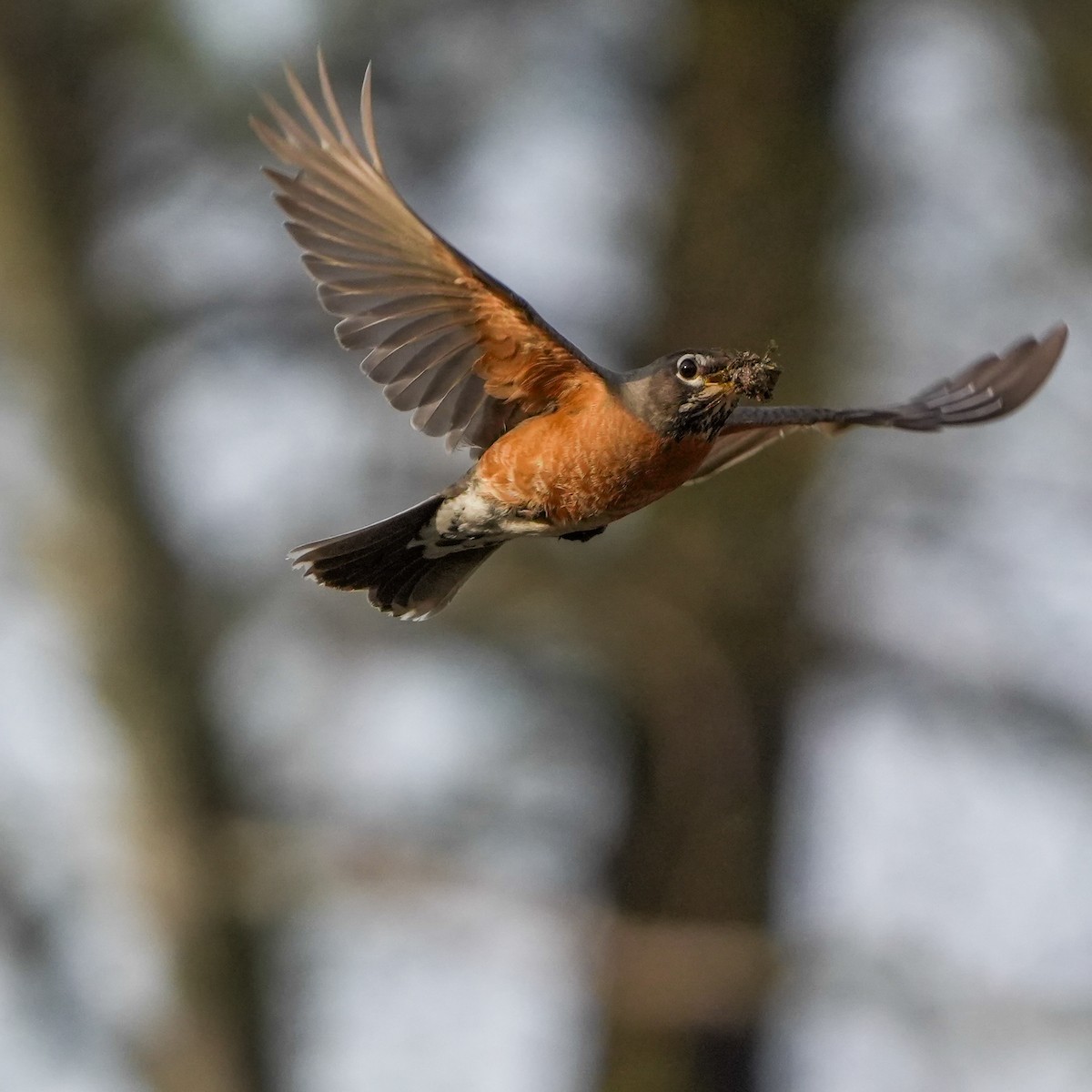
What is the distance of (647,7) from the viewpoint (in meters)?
11.1

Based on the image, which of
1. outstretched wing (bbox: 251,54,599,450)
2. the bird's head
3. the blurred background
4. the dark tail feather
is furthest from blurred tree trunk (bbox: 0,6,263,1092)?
the bird's head

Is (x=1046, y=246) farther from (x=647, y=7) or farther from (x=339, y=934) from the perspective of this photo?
(x=339, y=934)

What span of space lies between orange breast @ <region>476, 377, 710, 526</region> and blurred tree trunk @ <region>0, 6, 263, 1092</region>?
7.45 m

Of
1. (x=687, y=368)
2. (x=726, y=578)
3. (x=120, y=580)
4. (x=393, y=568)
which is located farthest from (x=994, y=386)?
(x=120, y=580)

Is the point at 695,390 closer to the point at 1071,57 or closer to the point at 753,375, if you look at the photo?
the point at 753,375

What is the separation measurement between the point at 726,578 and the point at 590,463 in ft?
24.1

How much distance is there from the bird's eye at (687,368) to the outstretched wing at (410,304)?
0.59 ft

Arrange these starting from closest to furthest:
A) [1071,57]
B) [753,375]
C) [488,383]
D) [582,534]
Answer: [753,375], [582,534], [488,383], [1071,57]

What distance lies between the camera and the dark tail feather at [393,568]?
399 cm

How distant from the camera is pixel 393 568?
4.07m

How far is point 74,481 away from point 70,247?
4.70 ft

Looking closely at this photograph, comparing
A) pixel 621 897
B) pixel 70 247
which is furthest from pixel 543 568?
pixel 70 247

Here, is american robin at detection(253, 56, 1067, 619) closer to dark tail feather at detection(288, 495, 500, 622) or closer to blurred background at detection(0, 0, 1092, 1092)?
dark tail feather at detection(288, 495, 500, 622)

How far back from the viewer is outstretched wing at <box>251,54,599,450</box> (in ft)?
10.8
